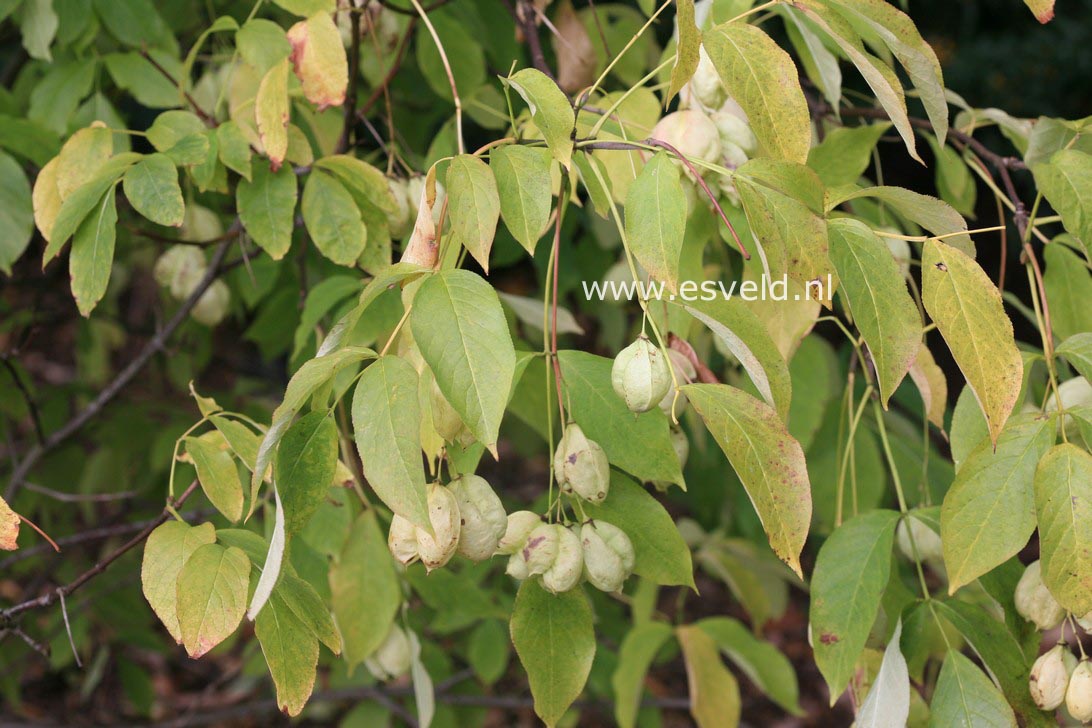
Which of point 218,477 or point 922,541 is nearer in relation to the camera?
point 218,477

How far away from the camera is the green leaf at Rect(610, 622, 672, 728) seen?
3.88 feet

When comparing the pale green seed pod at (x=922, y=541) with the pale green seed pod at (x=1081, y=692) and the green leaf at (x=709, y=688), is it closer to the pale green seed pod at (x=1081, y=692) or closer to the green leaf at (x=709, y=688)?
the pale green seed pod at (x=1081, y=692)

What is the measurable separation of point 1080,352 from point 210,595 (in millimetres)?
523

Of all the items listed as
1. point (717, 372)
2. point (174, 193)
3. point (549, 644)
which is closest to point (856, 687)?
point (549, 644)

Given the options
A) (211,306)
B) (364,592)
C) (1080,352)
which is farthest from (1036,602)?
(211,306)

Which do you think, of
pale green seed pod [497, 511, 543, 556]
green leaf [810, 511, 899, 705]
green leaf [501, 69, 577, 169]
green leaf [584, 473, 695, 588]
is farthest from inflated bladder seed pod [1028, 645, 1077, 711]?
green leaf [501, 69, 577, 169]

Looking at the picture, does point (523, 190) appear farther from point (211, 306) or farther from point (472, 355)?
point (211, 306)

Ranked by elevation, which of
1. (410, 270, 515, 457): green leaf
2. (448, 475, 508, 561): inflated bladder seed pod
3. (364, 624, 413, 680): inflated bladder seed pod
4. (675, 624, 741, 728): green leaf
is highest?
(410, 270, 515, 457): green leaf

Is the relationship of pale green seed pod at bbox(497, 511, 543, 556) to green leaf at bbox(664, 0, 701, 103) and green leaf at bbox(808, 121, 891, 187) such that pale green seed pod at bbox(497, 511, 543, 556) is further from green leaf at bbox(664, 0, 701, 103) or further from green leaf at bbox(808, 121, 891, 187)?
green leaf at bbox(808, 121, 891, 187)

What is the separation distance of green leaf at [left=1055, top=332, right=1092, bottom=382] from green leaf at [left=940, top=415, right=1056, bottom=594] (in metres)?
0.05

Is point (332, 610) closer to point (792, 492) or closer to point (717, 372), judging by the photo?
point (792, 492)

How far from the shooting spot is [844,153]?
35.2 inches

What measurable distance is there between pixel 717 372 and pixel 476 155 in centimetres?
72

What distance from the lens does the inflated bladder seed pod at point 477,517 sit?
598 mm
